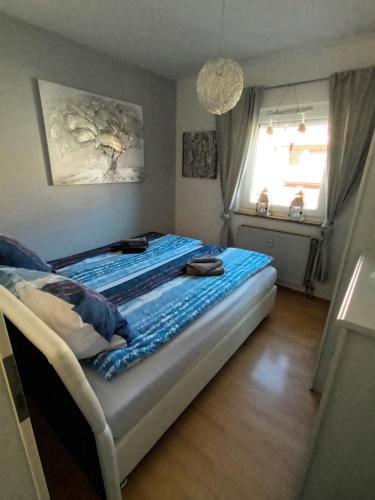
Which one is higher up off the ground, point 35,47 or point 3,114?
point 35,47

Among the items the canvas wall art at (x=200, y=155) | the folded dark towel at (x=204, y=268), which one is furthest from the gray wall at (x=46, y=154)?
the folded dark towel at (x=204, y=268)

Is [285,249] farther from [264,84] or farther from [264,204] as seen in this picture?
[264,84]

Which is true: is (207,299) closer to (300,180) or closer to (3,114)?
(300,180)

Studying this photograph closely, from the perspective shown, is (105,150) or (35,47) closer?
(35,47)

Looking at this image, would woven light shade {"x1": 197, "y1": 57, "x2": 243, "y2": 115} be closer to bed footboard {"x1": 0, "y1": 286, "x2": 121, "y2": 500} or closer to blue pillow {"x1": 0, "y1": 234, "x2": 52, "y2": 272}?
blue pillow {"x1": 0, "y1": 234, "x2": 52, "y2": 272}

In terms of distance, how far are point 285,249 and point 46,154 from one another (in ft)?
8.68

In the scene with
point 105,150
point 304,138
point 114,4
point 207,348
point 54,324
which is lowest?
point 207,348

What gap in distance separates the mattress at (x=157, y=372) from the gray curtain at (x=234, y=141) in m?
1.66

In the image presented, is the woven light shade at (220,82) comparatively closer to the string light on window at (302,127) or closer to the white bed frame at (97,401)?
the string light on window at (302,127)

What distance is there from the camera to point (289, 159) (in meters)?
2.76

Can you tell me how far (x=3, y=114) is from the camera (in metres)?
2.02

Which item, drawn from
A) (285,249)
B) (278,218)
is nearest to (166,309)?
(285,249)

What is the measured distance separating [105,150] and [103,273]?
4.97 ft

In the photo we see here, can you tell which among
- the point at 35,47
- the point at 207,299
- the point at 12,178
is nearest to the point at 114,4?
the point at 35,47
